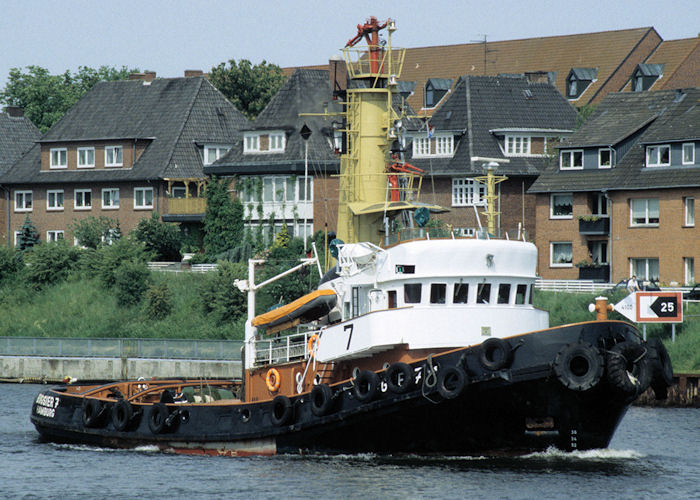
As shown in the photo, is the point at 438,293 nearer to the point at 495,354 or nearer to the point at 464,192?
the point at 495,354

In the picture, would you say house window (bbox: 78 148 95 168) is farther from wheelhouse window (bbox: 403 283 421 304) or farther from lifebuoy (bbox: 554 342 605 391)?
lifebuoy (bbox: 554 342 605 391)

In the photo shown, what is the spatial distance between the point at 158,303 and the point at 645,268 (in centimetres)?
2456

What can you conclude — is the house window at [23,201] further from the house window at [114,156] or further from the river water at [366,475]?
the river water at [366,475]

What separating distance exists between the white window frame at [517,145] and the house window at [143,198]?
21952 mm

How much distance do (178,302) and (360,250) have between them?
34200mm

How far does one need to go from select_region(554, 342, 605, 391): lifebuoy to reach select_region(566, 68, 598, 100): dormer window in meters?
66.2

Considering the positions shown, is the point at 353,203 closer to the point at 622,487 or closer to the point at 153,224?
the point at 622,487

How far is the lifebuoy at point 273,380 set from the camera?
3603 centimetres

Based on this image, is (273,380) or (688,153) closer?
(273,380)

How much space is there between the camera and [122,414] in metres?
38.5

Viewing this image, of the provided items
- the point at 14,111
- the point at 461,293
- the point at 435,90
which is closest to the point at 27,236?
the point at 14,111

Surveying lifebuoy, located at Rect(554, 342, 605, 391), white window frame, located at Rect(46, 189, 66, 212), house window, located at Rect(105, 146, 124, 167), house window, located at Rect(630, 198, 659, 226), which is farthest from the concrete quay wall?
lifebuoy, located at Rect(554, 342, 605, 391)

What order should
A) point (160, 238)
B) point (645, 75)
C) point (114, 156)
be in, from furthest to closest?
point (645, 75), point (114, 156), point (160, 238)

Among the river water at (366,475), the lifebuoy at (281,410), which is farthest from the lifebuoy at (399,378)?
the lifebuoy at (281,410)
